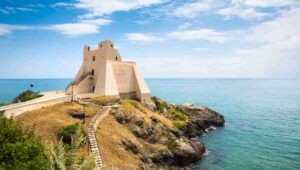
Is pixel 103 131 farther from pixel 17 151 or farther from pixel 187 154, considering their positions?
pixel 17 151

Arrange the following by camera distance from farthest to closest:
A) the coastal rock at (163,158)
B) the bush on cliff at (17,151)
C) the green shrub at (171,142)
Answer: the green shrub at (171,142), the coastal rock at (163,158), the bush on cliff at (17,151)

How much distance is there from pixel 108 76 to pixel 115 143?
21.1 metres

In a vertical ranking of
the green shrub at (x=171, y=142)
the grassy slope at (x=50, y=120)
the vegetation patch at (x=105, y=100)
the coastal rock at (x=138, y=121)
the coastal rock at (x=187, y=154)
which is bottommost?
the coastal rock at (x=187, y=154)

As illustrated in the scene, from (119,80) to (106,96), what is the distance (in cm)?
893

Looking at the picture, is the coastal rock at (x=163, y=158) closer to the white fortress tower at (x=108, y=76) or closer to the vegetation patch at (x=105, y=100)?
the vegetation patch at (x=105, y=100)

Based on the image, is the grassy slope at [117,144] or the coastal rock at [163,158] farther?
the coastal rock at [163,158]

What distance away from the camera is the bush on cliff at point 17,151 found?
62.5ft

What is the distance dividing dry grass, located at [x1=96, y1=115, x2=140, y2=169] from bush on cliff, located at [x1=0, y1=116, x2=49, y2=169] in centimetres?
1187

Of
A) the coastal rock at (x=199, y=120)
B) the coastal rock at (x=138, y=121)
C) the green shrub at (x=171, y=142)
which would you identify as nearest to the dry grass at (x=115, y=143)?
the coastal rock at (x=138, y=121)

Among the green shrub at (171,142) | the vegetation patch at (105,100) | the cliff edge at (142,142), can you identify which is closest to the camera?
the cliff edge at (142,142)

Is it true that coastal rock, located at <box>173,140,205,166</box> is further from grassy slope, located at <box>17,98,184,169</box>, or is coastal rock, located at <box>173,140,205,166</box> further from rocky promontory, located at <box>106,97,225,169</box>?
grassy slope, located at <box>17,98,184,169</box>

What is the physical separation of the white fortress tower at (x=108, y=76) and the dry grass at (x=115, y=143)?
12.9 m

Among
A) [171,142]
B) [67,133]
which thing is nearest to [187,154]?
[171,142]

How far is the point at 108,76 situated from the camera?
182ft
